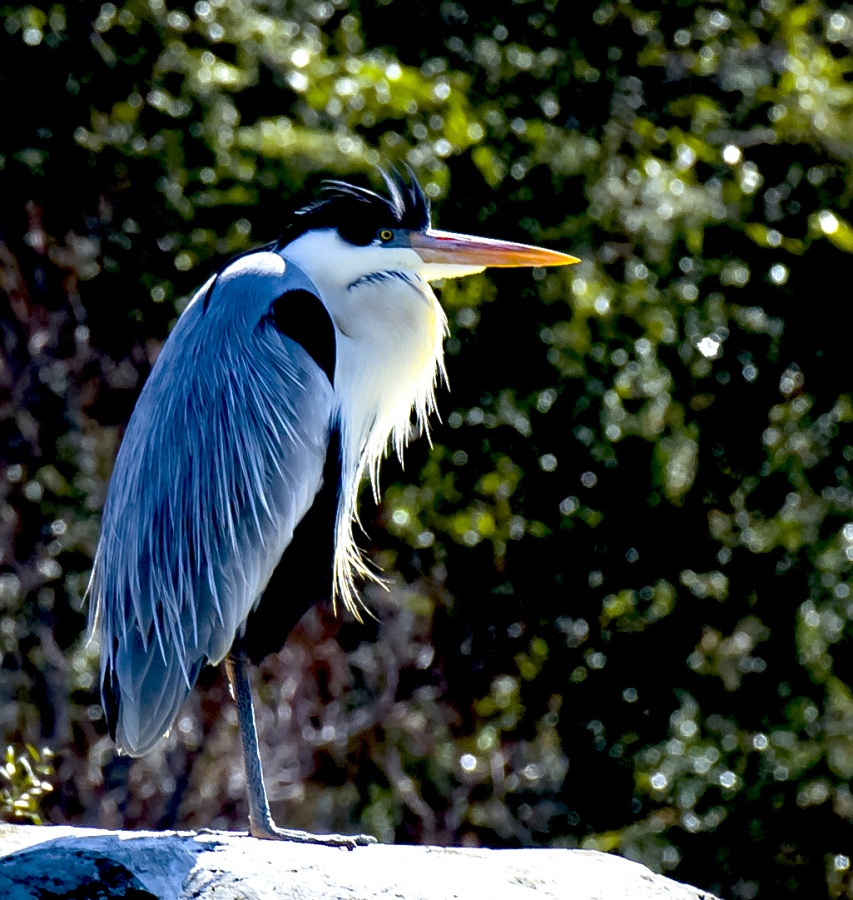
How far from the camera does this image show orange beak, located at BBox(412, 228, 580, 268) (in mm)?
4227

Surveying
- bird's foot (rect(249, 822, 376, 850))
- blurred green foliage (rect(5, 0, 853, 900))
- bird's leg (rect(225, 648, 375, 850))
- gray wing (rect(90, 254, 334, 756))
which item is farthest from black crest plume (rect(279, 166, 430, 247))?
bird's foot (rect(249, 822, 376, 850))

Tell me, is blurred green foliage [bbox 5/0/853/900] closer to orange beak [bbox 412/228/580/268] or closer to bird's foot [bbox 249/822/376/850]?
orange beak [bbox 412/228/580/268]

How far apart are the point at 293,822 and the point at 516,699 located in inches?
35.8

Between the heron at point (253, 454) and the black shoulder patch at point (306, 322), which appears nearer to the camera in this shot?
the heron at point (253, 454)

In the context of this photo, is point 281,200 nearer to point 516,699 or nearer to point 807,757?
point 516,699

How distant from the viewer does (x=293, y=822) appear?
19.1 ft

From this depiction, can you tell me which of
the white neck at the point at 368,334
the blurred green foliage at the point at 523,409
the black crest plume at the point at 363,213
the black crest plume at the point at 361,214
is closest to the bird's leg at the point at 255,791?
the white neck at the point at 368,334

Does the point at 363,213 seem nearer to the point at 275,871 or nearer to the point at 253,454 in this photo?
the point at 253,454

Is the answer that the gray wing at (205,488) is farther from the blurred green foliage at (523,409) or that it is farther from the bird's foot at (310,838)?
the blurred green foliage at (523,409)

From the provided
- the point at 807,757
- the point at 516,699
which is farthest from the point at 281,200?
the point at 807,757

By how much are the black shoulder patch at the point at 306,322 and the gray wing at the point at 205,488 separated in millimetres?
18

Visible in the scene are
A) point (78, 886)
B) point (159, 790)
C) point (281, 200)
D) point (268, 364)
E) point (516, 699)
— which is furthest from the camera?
point (516, 699)

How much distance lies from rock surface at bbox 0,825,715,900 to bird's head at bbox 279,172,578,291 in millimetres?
1458

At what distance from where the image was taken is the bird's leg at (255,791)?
351 centimetres
